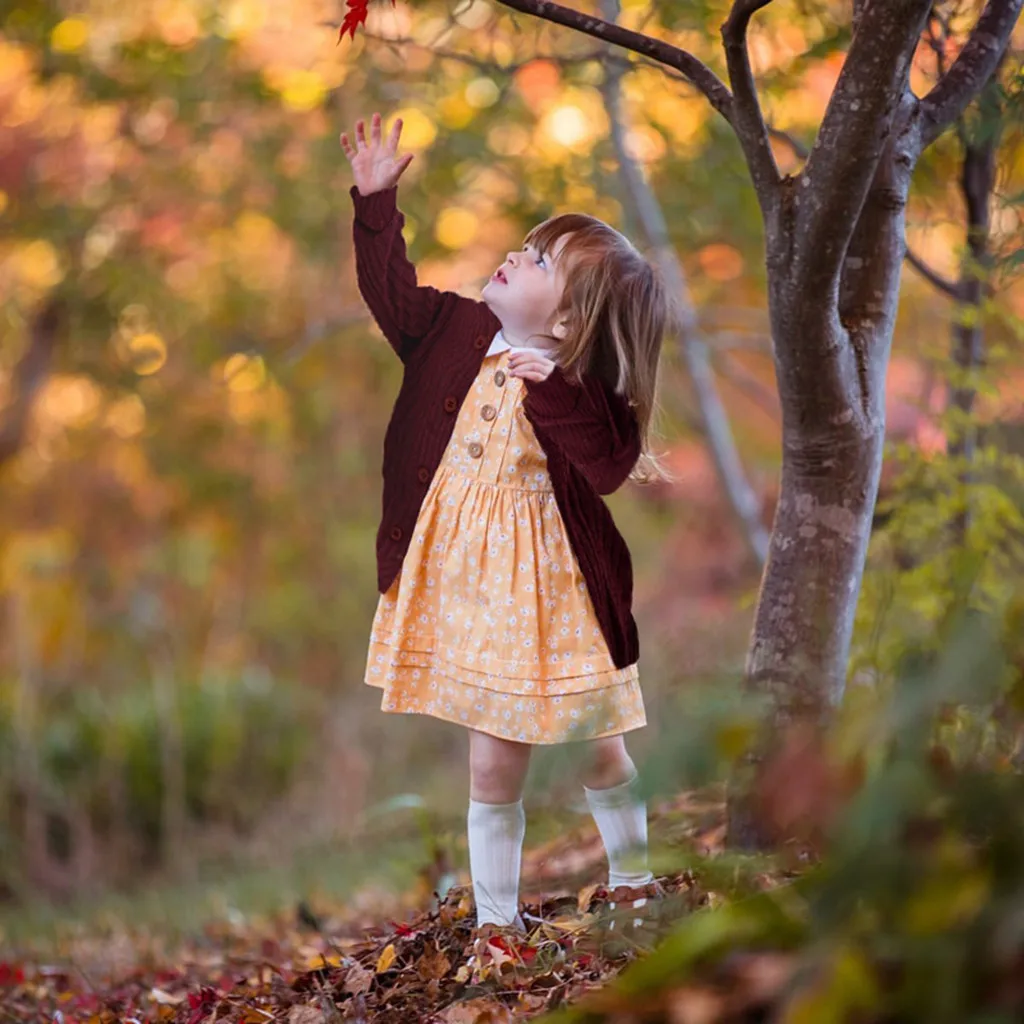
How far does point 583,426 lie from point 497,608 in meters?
0.37

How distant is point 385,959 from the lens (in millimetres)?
2279

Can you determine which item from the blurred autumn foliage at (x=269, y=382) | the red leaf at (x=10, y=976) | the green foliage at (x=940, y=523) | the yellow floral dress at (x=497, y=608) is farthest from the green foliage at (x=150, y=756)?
the yellow floral dress at (x=497, y=608)

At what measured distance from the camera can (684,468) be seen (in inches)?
394

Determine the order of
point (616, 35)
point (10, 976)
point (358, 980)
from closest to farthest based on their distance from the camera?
point (616, 35) → point (358, 980) → point (10, 976)

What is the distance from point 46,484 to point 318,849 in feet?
14.8

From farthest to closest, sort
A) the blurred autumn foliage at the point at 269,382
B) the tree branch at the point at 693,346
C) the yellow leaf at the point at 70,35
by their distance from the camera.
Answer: the yellow leaf at the point at 70,35 < the tree branch at the point at 693,346 < the blurred autumn foliage at the point at 269,382

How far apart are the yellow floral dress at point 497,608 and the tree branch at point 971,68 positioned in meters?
0.92

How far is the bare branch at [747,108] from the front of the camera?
209cm

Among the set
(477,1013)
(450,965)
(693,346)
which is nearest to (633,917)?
(477,1013)

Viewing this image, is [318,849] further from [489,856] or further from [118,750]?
[489,856]

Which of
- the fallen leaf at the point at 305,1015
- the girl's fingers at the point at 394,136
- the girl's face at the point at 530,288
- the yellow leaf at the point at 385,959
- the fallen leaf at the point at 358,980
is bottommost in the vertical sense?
the fallen leaf at the point at 305,1015

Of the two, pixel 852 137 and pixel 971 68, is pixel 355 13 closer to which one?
pixel 852 137

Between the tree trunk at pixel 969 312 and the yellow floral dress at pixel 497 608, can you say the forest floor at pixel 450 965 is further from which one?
the tree trunk at pixel 969 312

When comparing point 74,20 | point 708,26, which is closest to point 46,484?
point 74,20
